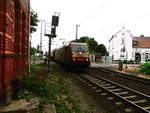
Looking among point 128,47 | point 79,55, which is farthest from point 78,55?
point 128,47

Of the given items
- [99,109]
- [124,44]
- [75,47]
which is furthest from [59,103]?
[124,44]

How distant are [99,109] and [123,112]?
2.68ft

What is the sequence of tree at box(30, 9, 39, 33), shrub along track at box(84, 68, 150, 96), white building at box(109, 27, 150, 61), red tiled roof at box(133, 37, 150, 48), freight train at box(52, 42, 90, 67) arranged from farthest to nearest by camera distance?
1. red tiled roof at box(133, 37, 150, 48)
2. white building at box(109, 27, 150, 61)
3. tree at box(30, 9, 39, 33)
4. freight train at box(52, 42, 90, 67)
5. shrub along track at box(84, 68, 150, 96)

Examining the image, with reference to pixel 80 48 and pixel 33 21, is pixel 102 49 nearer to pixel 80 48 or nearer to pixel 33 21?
pixel 33 21

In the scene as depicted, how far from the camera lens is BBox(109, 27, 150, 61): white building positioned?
6606cm

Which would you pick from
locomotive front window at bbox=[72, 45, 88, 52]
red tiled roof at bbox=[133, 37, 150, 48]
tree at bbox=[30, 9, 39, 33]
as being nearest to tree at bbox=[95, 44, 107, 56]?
red tiled roof at bbox=[133, 37, 150, 48]

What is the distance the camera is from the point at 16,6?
7.95 m

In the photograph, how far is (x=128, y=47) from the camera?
6625 centimetres

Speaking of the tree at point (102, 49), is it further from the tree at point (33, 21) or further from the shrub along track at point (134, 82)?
the shrub along track at point (134, 82)

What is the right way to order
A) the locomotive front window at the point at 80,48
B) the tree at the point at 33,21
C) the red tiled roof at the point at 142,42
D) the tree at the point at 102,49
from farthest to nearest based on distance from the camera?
the tree at the point at 102,49, the red tiled roof at the point at 142,42, the tree at the point at 33,21, the locomotive front window at the point at 80,48

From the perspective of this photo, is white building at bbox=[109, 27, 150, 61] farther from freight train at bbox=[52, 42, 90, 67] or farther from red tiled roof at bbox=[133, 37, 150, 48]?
freight train at bbox=[52, 42, 90, 67]

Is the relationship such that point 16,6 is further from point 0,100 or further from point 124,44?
point 124,44

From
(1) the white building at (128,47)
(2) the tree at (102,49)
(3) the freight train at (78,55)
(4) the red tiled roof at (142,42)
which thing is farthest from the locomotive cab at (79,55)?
(2) the tree at (102,49)

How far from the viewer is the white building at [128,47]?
2601 inches
